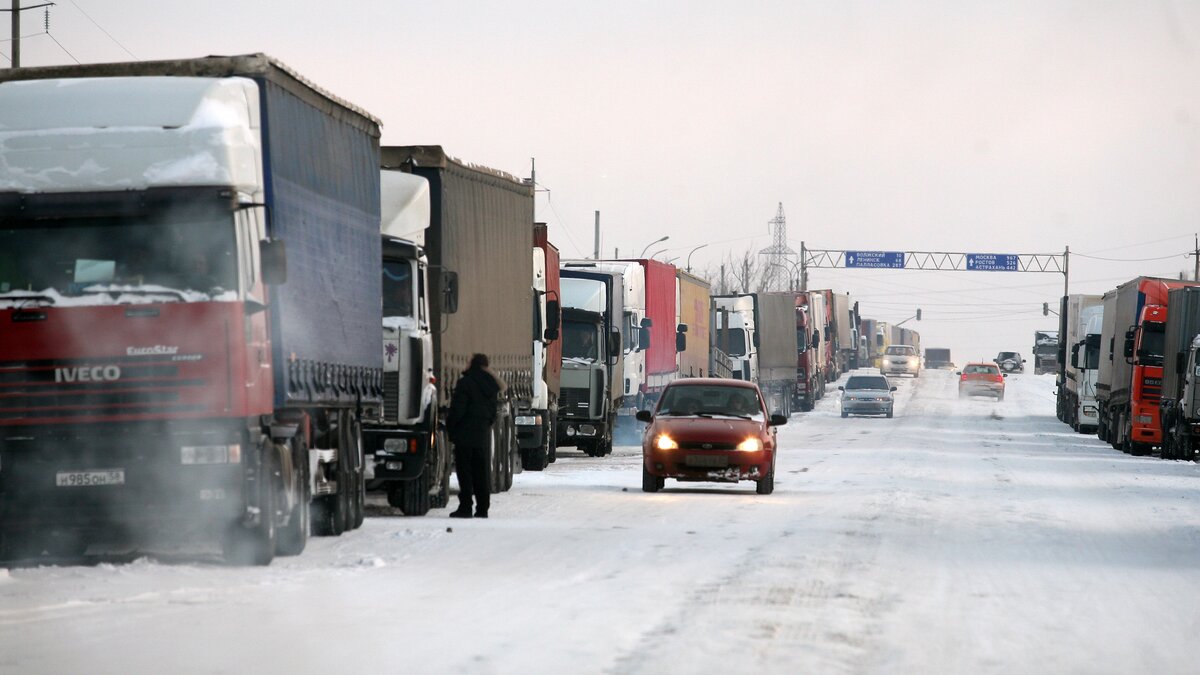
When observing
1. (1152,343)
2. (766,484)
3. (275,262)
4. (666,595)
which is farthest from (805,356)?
(666,595)

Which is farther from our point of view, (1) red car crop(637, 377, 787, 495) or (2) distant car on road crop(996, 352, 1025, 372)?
(2) distant car on road crop(996, 352, 1025, 372)

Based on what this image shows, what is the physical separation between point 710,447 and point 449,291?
4.63 meters

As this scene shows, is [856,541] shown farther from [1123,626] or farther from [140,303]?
[140,303]

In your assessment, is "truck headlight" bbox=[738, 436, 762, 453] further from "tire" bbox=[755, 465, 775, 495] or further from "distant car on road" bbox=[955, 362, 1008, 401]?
"distant car on road" bbox=[955, 362, 1008, 401]

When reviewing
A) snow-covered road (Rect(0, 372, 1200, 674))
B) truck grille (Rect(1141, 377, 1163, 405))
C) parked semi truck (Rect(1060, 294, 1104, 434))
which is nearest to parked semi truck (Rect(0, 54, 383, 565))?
snow-covered road (Rect(0, 372, 1200, 674))

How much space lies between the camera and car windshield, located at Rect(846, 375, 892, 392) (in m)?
62.8

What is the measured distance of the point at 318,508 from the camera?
57.4 ft

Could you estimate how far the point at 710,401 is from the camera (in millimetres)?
24797

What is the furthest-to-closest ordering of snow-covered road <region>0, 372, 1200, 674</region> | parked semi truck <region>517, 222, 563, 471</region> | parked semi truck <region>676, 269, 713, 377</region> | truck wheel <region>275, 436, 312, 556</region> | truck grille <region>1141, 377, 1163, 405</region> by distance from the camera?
parked semi truck <region>676, 269, 713, 377</region>
truck grille <region>1141, 377, 1163, 405</region>
parked semi truck <region>517, 222, 563, 471</region>
truck wheel <region>275, 436, 312, 556</region>
snow-covered road <region>0, 372, 1200, 674</region>

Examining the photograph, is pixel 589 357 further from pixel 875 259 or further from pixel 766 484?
pixel 875 259

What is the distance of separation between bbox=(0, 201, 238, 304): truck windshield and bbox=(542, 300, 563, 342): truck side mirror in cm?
1527

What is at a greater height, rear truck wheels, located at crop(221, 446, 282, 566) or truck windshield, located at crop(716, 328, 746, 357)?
rear truck wheels, located at crop(221, 446, 282, 566)

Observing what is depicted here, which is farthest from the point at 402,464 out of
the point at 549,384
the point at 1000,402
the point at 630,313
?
the point at 1000,402

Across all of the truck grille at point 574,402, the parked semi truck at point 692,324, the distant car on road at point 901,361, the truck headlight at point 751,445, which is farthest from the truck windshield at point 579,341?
the distant car on road at point 901,361
